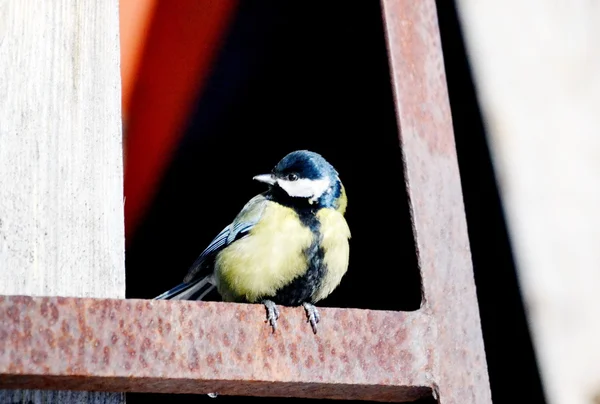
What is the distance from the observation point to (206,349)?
3.92ft

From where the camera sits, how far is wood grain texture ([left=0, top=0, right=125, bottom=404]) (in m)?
1.40

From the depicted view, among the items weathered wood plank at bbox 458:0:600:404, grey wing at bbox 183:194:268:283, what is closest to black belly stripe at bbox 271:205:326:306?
grey wing at bbox 183:194:268:283

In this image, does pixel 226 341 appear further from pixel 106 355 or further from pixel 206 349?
pixel 106 355

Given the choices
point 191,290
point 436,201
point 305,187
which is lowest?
point 436,201

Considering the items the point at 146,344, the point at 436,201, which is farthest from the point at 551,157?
the point at 146,344

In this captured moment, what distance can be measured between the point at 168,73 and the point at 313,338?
3.88 feet

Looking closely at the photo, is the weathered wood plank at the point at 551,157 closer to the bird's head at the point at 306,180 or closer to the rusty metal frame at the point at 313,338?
the rusty metal frame at the point at 313,338

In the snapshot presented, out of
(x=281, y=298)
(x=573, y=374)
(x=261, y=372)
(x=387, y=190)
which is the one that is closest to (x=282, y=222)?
(x=281, y=298)

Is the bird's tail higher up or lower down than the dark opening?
lower down

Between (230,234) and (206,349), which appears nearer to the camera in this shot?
(206,349)

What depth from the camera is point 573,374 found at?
164cm

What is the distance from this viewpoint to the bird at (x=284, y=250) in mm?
2109

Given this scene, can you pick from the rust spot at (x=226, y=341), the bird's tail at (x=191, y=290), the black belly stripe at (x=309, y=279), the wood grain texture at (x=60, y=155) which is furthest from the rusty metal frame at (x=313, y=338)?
the bird's tail at (x=191, y=290)

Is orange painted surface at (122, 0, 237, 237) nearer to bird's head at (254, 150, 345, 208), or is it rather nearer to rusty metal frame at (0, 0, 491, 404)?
bird's head at (254, 150, 345, 208)
